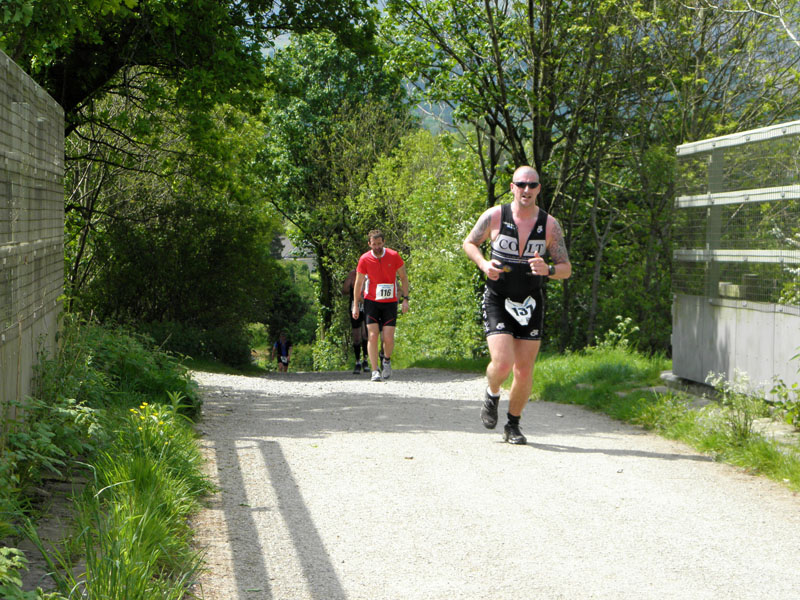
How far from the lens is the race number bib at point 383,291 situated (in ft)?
44.4

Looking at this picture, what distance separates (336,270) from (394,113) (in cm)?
643

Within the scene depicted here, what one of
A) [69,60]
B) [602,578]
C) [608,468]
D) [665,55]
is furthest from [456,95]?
[602,578]

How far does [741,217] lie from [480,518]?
4.94 meters

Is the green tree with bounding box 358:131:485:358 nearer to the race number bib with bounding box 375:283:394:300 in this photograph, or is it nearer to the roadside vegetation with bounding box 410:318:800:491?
the race number bib with bounding box 375:283:394:300

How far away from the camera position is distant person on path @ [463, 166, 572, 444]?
306 inches

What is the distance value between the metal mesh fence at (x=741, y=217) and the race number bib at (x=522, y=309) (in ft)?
6.95

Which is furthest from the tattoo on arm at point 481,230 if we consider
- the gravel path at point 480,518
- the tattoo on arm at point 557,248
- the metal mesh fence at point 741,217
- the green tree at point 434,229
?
the green tree at point 434,229

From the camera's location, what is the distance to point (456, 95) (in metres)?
17.9

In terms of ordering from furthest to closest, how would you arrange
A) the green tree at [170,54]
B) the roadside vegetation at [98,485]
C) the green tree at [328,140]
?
the green tree at [328,140]
the green tree at [170,54]
the roadside vegetation at [98,485]

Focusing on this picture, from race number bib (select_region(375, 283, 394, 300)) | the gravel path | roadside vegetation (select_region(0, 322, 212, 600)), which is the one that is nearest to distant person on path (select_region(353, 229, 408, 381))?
race number bib (select_region(375, 283, 394, 300))

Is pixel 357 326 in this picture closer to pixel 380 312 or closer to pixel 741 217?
pixel 380 312

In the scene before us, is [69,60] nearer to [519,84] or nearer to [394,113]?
[519,84]

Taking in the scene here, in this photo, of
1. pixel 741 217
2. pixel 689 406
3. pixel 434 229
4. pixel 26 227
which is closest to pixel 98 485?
pixel 26 227

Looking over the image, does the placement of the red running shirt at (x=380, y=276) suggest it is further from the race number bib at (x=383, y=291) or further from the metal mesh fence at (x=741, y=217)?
the metal mesh fence at (x=741, y=217)
